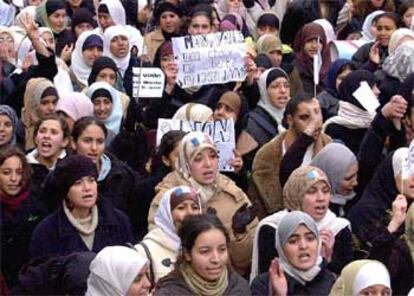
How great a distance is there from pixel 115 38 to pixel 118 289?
234 inches

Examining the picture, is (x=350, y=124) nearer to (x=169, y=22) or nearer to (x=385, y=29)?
(x=385, y=29)

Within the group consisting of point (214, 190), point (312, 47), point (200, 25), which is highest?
point (200, 25)

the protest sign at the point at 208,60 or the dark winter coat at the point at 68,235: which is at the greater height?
the protest sign at the point at 208,60

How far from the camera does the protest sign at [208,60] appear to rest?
11.0 m

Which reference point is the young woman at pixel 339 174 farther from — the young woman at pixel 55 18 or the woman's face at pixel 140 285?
the young woman at pixel 55 18

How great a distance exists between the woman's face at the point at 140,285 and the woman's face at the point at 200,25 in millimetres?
5519

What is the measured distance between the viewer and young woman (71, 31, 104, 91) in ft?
40.9

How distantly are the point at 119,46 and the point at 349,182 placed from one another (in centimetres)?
421

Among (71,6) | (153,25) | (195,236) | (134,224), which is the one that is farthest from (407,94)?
(71,6)

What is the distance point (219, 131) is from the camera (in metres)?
9.76

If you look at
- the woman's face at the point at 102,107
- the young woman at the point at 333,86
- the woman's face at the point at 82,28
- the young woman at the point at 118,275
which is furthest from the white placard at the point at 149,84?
the young woman at the point at 118,275

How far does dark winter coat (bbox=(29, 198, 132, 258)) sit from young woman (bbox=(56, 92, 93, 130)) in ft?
6.41

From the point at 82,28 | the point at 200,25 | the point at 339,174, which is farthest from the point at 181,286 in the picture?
the point at 82,28

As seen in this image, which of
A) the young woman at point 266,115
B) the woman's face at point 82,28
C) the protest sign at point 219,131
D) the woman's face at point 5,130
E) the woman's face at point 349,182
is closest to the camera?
the woman's face at point 349,182
